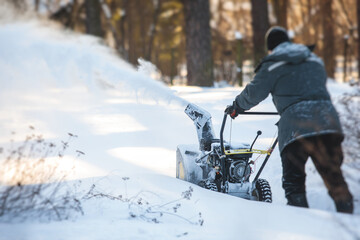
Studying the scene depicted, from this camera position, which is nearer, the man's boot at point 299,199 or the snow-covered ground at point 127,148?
the snow-covered ground at point 127,148

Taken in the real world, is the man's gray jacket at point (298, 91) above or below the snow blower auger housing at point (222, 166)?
above

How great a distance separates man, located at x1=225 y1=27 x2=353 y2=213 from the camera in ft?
10.7

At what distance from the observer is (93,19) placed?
15172 mm

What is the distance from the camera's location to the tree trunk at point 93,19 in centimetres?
1494

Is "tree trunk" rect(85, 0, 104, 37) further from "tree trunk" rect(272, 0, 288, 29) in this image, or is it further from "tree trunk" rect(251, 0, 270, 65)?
"tree trunk" rect(272, 0, 288, 29)

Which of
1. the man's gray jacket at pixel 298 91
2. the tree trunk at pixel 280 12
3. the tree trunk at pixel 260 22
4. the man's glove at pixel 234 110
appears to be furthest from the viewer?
the tree trunk at pixel 280 12

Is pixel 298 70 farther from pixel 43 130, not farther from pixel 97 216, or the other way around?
pixel 43 130

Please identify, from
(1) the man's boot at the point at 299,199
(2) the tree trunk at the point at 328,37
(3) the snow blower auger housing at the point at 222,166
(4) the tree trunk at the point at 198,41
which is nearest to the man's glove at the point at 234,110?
(3) the snow blower auger housing at the point at 222,166

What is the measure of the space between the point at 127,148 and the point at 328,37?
17.1 m

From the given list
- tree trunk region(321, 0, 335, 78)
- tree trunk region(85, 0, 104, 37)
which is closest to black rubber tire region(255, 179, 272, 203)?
tree trunk region(85, 0, 104, 37)

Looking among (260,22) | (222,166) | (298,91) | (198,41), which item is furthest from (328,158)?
(260,22)

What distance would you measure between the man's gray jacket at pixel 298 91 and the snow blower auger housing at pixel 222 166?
647 millimetres

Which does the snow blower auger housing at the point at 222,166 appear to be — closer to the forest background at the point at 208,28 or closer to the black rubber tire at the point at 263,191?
the black rubber tire at the point at 263,191

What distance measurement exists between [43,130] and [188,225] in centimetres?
483
